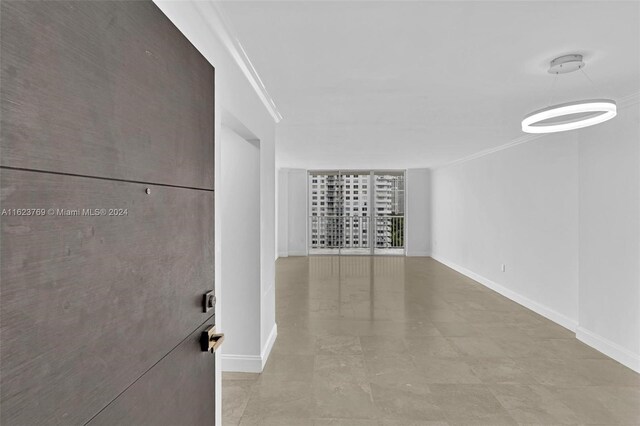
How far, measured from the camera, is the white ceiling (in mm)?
1624

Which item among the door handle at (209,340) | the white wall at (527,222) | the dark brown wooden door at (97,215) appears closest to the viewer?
the dark brown wooden door at (97,215)

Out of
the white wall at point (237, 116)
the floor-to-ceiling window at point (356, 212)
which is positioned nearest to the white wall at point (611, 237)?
the white wall at point (237, 116)

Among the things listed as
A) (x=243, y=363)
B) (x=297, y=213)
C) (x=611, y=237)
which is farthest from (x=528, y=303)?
(x=297, y=213)

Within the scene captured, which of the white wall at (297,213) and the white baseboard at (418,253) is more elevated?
the white wall at (297,213)

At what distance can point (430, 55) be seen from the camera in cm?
208

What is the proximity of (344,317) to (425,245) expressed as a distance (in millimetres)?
5462

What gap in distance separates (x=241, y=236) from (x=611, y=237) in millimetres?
3324

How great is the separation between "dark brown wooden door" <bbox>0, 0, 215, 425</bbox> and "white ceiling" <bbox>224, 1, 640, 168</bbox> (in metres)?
0.87

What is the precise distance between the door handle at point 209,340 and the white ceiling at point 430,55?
1421mm

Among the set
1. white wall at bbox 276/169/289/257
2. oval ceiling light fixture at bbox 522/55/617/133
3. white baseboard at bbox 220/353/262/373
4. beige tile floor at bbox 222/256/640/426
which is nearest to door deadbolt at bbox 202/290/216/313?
beige tile floor at bbox 222/256/640/426

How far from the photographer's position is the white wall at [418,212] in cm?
904

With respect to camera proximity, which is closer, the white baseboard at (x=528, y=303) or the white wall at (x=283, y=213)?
the white baseboard at (x=528, y=303)

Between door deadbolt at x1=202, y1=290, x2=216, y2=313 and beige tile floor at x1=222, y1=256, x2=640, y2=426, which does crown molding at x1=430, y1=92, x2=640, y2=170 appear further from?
door deadbolt at x1=202, y1=290, x2=216, y2=313

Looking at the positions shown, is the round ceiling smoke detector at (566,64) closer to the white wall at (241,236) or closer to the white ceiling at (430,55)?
the white ceiling at (430,55)
